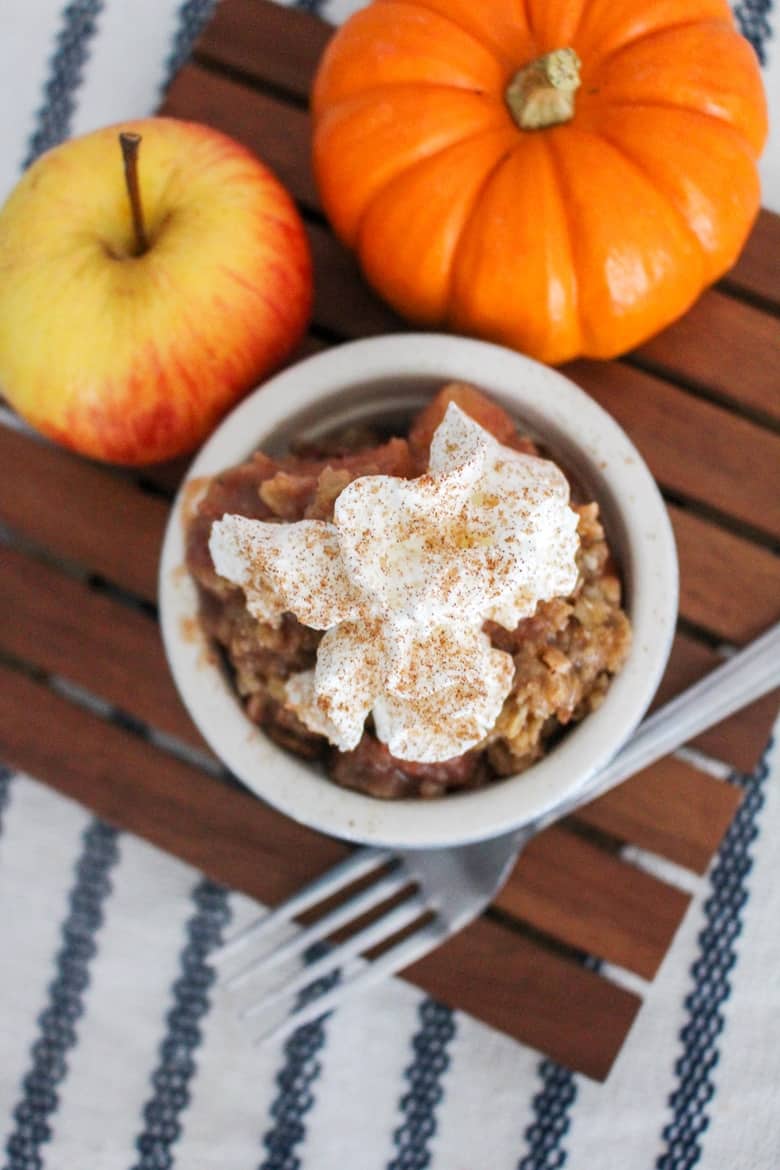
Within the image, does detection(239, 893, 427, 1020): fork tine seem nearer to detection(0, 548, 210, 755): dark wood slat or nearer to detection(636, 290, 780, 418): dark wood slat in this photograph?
detection(0, 548, 210, 755): dark wood slat

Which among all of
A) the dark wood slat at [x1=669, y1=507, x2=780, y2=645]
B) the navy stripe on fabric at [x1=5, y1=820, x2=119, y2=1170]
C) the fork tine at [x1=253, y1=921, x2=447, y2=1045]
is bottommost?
the navy stripe on fabric at [x1=5, y1=820, x2=119, y2=1170]

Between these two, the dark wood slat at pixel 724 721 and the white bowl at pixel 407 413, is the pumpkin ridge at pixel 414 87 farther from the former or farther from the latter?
the dark wood slat at pixel 724 721

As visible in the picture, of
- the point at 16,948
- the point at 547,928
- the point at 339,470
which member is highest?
the point at 339,470

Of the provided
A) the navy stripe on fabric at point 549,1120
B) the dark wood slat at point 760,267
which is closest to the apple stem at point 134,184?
the dark wood slat at point 760,267

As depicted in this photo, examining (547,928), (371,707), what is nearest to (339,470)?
(371,707)

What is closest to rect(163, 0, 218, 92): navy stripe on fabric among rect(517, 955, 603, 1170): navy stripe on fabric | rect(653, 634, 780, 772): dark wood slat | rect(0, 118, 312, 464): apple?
rect(0, 118, 312, 464): apple

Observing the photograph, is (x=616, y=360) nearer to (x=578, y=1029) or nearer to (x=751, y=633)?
(x=751, y=633)
